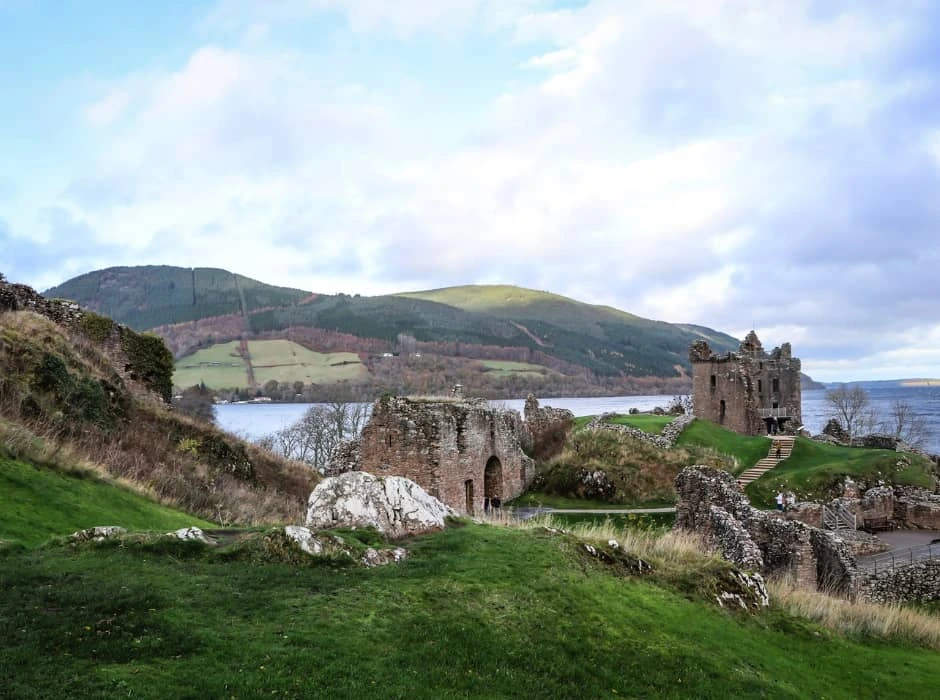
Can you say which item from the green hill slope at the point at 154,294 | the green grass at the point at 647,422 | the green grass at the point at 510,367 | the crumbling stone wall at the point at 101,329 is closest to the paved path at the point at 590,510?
the green grass at the point at 647,422

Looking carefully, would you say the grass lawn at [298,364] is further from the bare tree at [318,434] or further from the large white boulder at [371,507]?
the large white boulder at [371,507]

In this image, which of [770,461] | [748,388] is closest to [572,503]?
[770,461]

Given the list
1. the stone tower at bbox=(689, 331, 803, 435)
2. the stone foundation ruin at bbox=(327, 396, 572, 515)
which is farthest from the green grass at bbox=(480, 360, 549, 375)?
the stone foundation ruin at bbox=(327, 396, 572, 515)

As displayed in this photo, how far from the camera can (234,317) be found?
10144cm

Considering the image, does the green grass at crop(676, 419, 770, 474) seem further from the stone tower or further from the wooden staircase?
the stone tower

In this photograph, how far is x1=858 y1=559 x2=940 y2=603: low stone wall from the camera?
19594mm

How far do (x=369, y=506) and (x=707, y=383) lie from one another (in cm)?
4096

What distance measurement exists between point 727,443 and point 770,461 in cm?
280

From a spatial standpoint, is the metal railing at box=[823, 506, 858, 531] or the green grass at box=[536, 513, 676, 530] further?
the metal railing at box=[823, 506, 858, 531]

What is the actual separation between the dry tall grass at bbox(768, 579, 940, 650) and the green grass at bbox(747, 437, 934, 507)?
1813 centimetres

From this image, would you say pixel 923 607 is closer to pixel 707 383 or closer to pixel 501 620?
pixel 501 620

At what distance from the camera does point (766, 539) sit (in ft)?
61.9

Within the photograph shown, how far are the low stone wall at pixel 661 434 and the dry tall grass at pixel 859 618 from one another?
20851 mm

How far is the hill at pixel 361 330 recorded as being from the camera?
8175 cm
